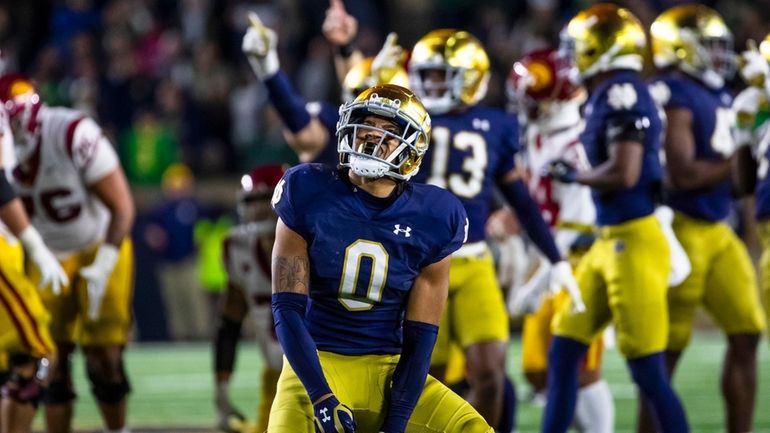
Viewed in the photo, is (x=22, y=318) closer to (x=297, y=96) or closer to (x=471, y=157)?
(x=297, y=96)

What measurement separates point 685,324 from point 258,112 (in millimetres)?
9057

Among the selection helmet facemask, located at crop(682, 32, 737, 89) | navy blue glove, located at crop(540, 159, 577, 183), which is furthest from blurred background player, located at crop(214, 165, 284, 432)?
helmet facemask, located at crop(682, 32, 737, 89)

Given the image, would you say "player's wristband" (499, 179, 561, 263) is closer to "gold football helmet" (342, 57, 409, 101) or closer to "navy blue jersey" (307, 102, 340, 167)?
"gold football helmet" (342, 57, 409, 101)

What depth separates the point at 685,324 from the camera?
648 cm

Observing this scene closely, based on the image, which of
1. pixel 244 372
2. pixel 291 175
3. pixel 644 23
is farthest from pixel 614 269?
pixel 644 23

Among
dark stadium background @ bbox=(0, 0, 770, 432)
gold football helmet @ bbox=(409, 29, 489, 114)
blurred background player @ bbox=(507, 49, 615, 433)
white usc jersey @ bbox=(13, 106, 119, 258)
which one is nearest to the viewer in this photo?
gold football helmet @ bbox=(409, 29, 489, 114)

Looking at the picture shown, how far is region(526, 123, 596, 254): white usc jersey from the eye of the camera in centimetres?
687

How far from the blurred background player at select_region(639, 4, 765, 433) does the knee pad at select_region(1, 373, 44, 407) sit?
263 centimetres

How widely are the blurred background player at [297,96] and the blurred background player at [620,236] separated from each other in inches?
33.6

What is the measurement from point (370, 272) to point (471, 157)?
1.69 m

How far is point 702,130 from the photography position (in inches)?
255

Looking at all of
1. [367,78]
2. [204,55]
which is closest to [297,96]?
[367,78]

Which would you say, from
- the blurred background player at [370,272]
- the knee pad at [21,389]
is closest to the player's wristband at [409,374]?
the blurred background player at [370,272]

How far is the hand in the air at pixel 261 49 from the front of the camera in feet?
19.3
